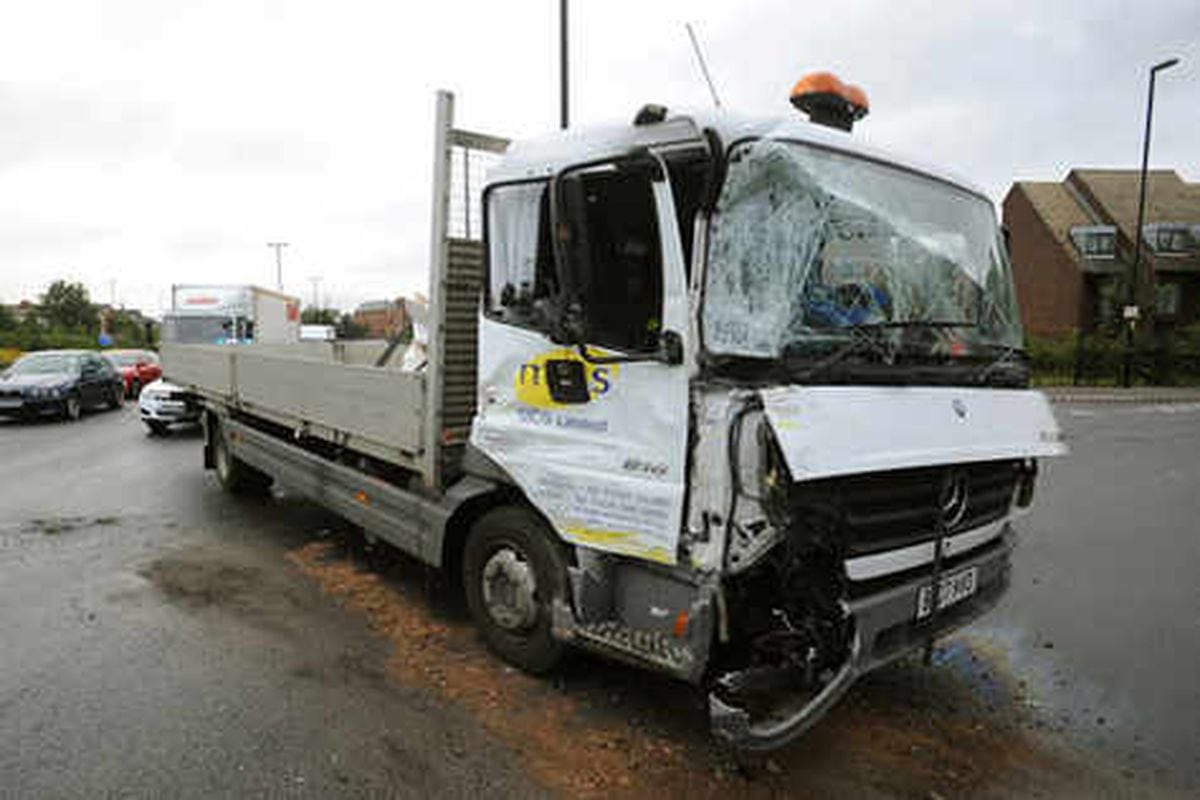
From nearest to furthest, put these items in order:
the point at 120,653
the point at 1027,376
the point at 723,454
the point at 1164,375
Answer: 1. the point at 723,454
2. the point at 1027,376
3. the point at 120,653
4. the point at 1164,375

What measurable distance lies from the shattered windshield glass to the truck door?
24 centimetres

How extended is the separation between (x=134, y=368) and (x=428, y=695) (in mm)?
21782

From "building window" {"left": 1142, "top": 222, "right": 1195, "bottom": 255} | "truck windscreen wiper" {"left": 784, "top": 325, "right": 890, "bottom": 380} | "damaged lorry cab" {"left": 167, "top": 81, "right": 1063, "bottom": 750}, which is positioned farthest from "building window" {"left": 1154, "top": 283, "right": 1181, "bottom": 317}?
"truck windscreen wiper" {"left": 784, "top": 325, "right": 890, "bottom": 380}

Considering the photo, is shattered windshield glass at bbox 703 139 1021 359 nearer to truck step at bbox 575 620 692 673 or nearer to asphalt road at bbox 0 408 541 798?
truck step at bbox 575 620 692 673

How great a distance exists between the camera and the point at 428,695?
12.3ft

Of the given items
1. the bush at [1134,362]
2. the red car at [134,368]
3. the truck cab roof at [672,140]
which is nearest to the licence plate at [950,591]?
the truck cab roof at [672,140]

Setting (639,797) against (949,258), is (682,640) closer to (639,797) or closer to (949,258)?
(639,797)

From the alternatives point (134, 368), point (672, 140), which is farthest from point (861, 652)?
point (134, 368)

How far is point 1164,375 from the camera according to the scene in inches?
1072

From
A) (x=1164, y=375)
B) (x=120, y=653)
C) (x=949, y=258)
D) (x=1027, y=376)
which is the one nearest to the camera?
(x=949, y=258)

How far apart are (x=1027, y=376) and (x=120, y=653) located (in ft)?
16.4

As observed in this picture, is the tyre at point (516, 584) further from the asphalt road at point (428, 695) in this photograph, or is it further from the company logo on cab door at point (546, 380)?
the company logo on cab door at point (546, 380)

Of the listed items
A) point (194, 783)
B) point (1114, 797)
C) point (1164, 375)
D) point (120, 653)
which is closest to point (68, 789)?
point (194, 783)

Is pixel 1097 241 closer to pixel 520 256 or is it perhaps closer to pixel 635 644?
pixel 520 256
